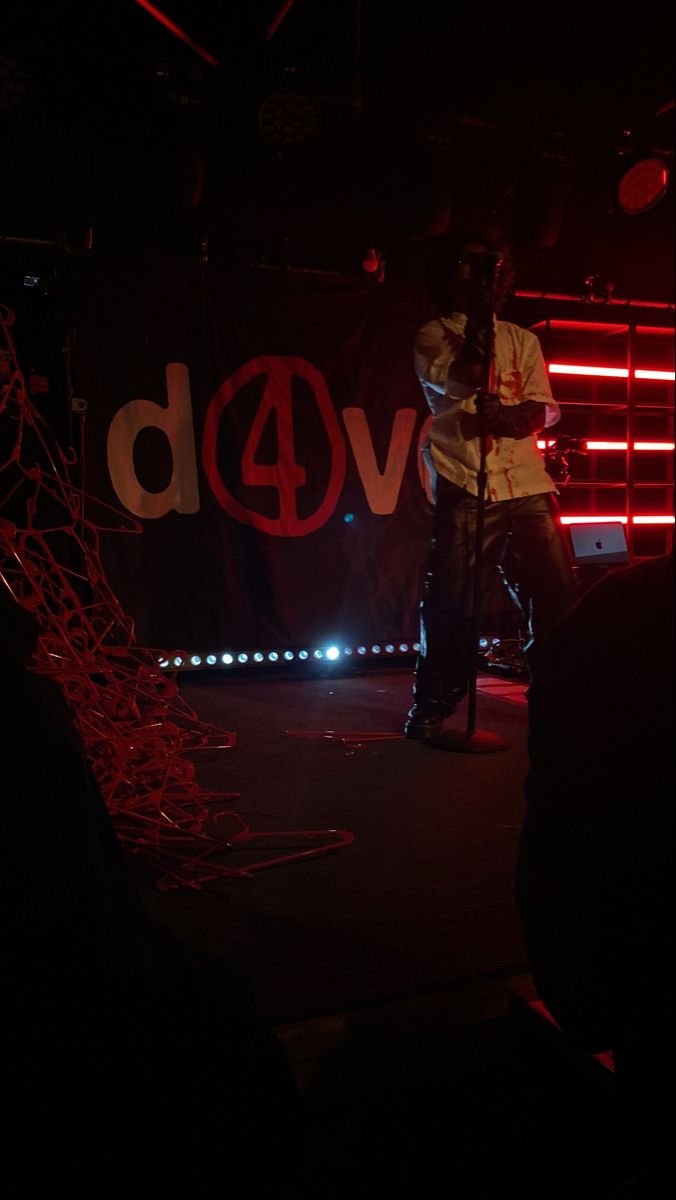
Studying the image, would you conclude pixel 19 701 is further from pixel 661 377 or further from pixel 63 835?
pixel 661 377

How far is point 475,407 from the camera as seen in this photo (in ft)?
9.80

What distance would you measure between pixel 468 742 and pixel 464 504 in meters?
0.86

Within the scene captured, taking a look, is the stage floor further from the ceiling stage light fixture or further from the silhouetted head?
the ceiling stage light fixture

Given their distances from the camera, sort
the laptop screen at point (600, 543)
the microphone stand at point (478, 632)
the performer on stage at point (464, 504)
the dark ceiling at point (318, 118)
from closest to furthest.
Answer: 1. the microphone stand at point (478, 632)
2. the performer on stage at point (464, 504)
3. the dark ceiling at point (318, 118)
4. the laptop screen at point (600, 543)

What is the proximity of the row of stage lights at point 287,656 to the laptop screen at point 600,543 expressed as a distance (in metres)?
1.19

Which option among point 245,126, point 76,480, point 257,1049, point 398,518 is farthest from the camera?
point 398,518

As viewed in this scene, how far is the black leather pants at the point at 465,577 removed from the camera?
309cm

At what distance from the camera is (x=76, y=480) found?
431 centimetres

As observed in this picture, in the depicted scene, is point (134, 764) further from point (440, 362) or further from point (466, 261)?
point (466, 261)

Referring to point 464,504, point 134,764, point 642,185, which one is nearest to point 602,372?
point 642,185

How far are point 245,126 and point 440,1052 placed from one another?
15.8 ft

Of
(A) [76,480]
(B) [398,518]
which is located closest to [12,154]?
(A) [76,480]

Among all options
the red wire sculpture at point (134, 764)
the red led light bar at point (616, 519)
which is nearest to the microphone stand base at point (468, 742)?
the red wire sculpture at point (134, 764)

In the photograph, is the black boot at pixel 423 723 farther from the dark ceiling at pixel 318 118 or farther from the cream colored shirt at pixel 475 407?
the dark ceiling at pixel 318 118
